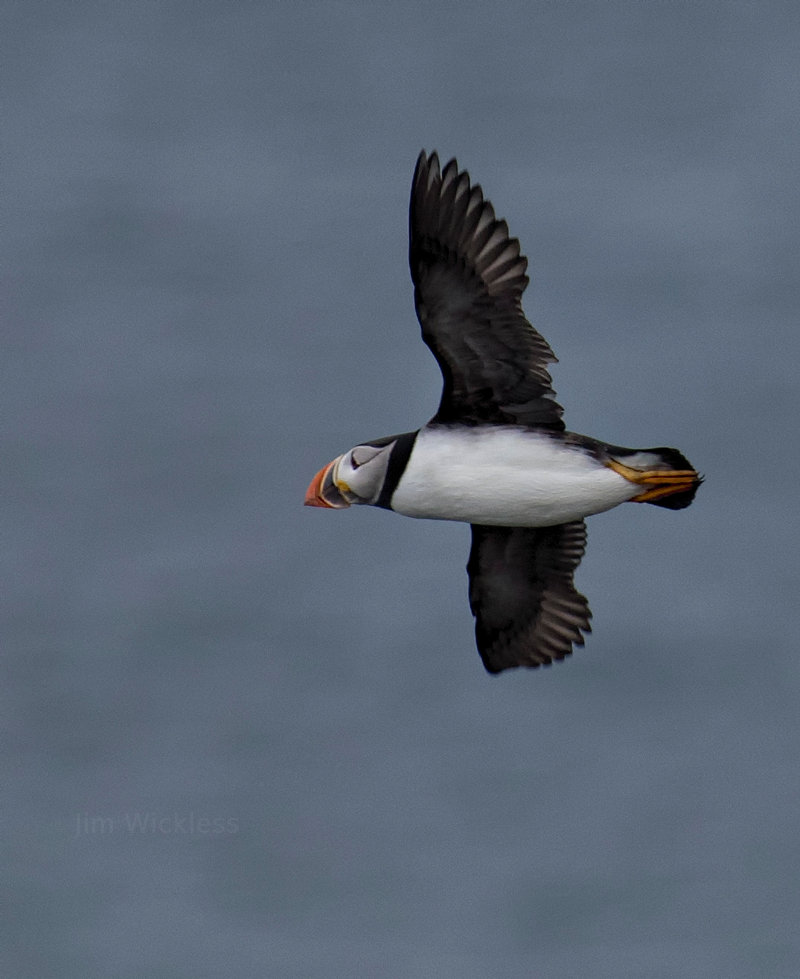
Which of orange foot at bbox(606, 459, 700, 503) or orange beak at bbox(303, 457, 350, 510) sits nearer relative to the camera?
orange foot at bbox(606, 459, 700, 503)

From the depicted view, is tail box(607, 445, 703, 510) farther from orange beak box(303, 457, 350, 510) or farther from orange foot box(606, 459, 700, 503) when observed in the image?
orange beak box(303, 457, 350, 510)

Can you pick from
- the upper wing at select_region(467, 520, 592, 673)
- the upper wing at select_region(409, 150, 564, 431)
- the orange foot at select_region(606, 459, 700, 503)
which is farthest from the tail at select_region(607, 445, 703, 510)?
the upper wing at select_region(467, 520, 592, 673)

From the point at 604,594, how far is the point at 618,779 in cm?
696

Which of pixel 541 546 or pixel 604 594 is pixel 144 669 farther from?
pixel 541 546

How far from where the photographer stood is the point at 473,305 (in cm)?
1170

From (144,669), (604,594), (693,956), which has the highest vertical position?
(144,669)

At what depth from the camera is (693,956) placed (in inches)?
2849

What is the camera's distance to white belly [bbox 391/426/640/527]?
11.8 metres

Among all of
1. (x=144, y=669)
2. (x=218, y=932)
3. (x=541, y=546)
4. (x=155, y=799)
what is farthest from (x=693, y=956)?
(x=541, y=546)

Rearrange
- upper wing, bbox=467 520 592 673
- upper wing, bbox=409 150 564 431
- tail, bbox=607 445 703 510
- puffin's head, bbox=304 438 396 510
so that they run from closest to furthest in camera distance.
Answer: upper wing, bbox=409 150 564 431, tail, bbox=607 445 703 510, puffin's head, bbox=304 438 396 510, upper wing, bbox=467 520 592 673

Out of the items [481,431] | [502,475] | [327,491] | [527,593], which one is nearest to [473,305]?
[481,431]

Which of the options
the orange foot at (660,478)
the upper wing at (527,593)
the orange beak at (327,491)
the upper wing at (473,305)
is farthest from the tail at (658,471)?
the orange beak at (327,491)

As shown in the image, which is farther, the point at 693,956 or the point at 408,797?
the point at 408,797

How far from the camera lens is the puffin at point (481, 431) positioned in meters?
11.6
